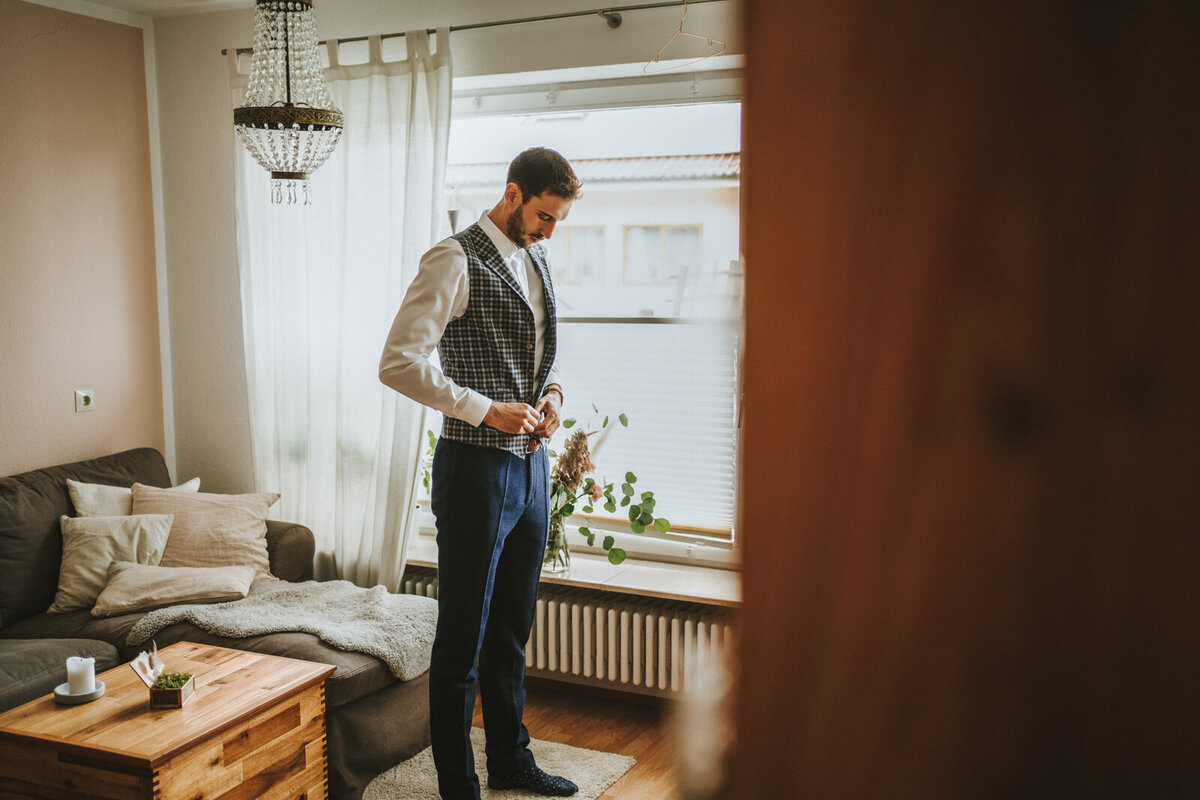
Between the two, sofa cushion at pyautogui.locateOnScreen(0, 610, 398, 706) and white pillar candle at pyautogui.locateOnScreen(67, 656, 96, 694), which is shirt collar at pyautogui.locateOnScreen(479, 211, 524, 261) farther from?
white pillar candle at pyautogui.locateOnScreen(67, 656, 96, 694)

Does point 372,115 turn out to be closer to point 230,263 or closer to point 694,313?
point 230,263

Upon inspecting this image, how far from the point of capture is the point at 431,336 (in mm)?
2164

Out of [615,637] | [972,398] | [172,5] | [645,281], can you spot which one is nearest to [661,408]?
[645,281]

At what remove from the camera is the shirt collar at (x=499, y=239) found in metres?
2.24

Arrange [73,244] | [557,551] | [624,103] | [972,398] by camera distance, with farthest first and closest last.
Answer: [73,244], [624,103], [557,551], [972,398]

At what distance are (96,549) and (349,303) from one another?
47.7 inches

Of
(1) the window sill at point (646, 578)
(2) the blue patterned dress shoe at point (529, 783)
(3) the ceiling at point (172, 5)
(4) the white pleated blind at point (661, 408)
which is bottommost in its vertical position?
(2) the blue patterned dress shoe at point (529, 783)

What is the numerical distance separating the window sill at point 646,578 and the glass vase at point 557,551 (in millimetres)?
39

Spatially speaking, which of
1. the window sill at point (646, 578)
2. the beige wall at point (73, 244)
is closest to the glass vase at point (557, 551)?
the window sill at point (646, 578)

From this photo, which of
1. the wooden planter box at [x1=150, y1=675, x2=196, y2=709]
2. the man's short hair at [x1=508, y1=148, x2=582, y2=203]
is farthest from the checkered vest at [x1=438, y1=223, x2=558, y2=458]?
the wooden planter box at [x1=150, y1=675, x2=196, y2=709]

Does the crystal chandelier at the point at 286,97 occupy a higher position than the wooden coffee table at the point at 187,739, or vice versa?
the crystal chandelier at the point at 286,97

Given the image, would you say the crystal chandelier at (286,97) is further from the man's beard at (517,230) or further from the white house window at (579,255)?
the white house window at (579,255)

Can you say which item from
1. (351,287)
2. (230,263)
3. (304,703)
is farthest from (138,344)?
(304,703)

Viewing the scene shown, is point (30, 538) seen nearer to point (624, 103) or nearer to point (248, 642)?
point (248, 642)
